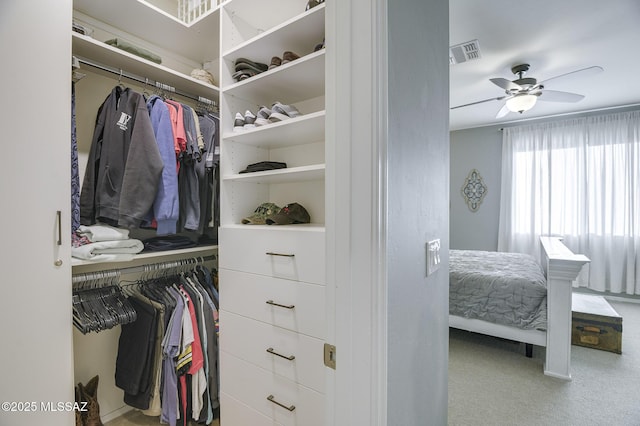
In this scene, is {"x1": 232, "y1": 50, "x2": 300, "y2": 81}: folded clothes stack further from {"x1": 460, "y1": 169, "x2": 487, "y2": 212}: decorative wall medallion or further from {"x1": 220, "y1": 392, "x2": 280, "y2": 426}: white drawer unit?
{"x1": 460, "y1": 169, "x2": 487, "y2": 212}: decorative wall medallion

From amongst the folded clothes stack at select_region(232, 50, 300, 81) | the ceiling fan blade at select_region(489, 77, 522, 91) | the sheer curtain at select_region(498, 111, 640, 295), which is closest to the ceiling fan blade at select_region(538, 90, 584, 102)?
the ceiling fan blade at select_region(489, 77, 522, 91)

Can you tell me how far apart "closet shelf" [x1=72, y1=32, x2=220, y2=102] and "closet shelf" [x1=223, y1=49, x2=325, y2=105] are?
0.44 meters

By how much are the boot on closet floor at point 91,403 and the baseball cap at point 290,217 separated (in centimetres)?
141

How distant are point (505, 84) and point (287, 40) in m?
2.36

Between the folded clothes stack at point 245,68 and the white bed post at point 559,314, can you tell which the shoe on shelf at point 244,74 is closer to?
the folded clothes stack at point 245,68

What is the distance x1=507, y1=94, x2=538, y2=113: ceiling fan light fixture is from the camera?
300 centimetres

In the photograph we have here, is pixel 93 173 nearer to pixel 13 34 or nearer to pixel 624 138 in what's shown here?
pixel 13 34

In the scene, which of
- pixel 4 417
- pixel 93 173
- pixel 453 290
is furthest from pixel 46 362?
pixel 453 290

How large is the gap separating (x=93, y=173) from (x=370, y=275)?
61.6 inches

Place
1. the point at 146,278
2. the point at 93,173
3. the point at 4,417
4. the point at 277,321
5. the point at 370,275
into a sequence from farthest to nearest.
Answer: the point at 146,278
the point at 93,173
the point at 277,321
the point at 4,417
the point at 370,275

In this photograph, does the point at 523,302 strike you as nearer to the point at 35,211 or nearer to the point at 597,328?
the point at 597,328

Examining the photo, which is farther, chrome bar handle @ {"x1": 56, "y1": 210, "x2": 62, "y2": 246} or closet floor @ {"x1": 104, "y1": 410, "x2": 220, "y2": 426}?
closet floor @ {"x1": 104, "y1": 410, "x2": 220, "y2": 426}

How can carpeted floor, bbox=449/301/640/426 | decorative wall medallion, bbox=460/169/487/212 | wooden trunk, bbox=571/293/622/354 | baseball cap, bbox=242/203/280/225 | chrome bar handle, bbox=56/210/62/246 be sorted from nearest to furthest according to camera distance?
chrome bar handle, bbox=56/210/62/246
baseball cap, bbox=242/203/280/225
carpeted floor, bbox=449/301/640/426
wooden trunk, bbox=571/293/622/354
decorative wall medallion, bbox=460/169/487/212

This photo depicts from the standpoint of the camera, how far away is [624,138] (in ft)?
13.5
